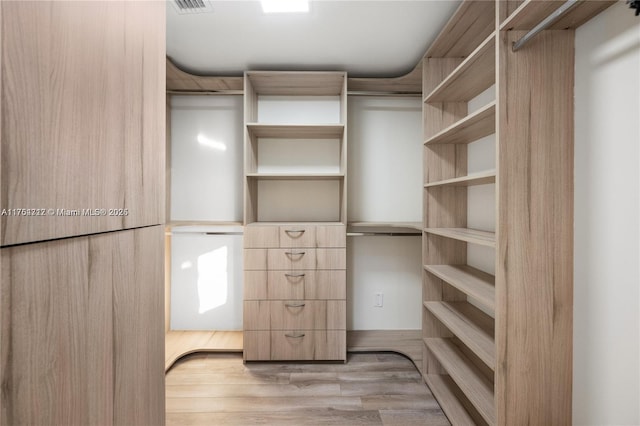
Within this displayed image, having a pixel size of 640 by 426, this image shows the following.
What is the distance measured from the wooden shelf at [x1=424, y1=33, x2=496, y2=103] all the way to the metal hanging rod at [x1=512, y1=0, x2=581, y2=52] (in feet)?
0.36

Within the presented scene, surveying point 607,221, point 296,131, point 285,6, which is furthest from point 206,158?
point 607,221

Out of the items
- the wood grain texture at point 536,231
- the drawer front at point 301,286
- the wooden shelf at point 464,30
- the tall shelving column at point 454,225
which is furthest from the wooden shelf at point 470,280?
the wooden shelf at point 464,30

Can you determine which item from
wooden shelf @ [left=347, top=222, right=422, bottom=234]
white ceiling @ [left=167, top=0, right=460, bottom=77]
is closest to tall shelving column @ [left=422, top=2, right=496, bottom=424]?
white ceiling @ [left=167, top=0, right=460, bottom=77]

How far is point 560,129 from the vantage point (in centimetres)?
120

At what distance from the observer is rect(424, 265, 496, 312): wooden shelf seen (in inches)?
54.4

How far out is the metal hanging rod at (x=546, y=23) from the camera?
0.93 meters

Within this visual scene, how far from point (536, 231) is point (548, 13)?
78 cm

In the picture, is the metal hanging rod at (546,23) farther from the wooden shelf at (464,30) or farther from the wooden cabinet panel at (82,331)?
the wooden cabinet panel at (82,331)

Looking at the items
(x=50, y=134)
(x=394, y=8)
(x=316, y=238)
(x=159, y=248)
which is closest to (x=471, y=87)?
(x=394, y=8)

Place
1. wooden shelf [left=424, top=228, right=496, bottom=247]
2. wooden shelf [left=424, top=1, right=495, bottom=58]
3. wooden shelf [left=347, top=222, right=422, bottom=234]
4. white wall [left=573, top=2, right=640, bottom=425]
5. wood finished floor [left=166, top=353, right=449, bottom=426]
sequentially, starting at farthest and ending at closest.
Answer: wooden shelf [left=347, top=222, right=422, bottom=234], wood finished floor [left=166, top=353, right=449, bottom=426], wooden shelf [left=424, top=1, right=495, bottom=58], wooden shelf [left=424, top=228, right=496, bottom=247], white wall [left=573, top=2, right=640, bottom=425]

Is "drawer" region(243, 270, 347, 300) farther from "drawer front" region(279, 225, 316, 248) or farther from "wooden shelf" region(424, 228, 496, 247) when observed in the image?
"wooden shelf" region(424, 228, 496, 247)

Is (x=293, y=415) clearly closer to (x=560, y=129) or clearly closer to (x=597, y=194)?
(x=597, y=194)

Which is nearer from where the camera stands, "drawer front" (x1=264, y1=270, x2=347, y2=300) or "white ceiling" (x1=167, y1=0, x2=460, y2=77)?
"white ceiling" (x1=167, y1=0, x2=460, y2=77)

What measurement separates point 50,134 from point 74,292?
325 mm
